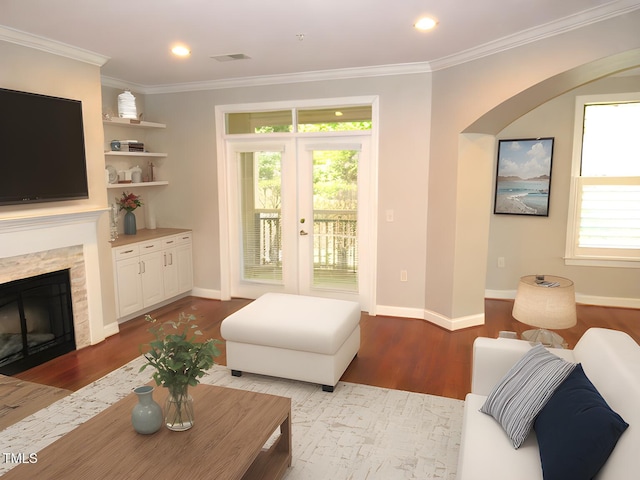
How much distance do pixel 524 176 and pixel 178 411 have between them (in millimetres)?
4704

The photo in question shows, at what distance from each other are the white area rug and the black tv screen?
1605 mm

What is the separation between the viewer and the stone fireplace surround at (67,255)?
343 centimetres

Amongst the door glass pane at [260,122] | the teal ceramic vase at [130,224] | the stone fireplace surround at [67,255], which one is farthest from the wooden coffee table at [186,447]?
the door glass pane at [260,122]

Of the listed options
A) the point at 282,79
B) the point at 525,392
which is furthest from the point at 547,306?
the point at 282,79

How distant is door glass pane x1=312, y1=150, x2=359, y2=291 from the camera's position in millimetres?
5020

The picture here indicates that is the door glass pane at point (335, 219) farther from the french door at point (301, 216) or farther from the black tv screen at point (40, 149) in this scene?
the black tv screen at point (40, 149)

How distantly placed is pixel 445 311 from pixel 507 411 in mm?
2587

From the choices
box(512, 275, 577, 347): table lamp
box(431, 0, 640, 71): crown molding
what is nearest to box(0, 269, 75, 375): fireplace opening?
box(512, 275, 577, 347): table lamp

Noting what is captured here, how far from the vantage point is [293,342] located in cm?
325

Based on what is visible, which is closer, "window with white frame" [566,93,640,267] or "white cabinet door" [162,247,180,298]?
"window with white frame" [566,93,640,267]

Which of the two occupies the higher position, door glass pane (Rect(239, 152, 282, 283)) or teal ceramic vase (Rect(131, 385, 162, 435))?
door glass pane (Rect(239, 152, 282, 283))

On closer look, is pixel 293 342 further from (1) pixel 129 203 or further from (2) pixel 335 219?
(1) pixel 129 203

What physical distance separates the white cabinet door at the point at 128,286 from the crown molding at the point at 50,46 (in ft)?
6.27

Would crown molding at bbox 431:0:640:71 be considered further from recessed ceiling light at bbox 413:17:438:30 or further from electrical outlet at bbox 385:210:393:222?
electrical outlet at bbox 385:210:393:222
